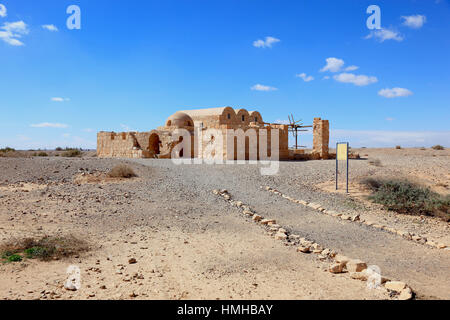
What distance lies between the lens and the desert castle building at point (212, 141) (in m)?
20.4

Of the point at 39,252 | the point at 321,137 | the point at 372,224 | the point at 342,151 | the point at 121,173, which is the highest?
the point at 321,137

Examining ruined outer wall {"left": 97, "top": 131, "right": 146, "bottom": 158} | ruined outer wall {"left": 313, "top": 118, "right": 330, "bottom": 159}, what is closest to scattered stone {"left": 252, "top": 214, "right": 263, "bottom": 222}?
ruined outer wall {"left": 313, "top": 118, "right": 330, "bottom": 159}

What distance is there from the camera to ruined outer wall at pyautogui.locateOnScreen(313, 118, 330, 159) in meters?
22.5

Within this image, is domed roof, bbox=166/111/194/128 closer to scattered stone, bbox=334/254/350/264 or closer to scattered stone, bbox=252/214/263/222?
scattered stone, bbox=252/214/263/222

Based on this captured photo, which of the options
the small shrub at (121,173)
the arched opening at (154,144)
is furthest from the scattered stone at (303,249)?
the arched opening at (154,144)

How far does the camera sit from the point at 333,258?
4961 mm

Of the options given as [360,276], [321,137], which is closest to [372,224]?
[360,276]

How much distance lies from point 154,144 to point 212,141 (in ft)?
22.8

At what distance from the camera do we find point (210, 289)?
12.3 feet

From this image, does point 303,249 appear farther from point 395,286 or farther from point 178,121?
point 178,121

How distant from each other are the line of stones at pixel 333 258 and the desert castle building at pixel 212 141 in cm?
1267

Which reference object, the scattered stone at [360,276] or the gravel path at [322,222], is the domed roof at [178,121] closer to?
the gravel path at [322,222]

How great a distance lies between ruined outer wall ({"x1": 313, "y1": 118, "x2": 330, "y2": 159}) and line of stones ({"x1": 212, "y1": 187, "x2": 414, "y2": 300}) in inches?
632
